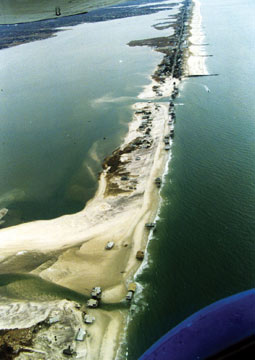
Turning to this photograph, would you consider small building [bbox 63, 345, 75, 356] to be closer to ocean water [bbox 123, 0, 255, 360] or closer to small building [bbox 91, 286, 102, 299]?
ocean water [bbox 123, 0, 255, 360]

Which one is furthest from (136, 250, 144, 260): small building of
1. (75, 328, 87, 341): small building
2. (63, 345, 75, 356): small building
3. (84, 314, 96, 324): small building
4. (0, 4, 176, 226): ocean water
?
(0, 4, 176, 226): ocean water

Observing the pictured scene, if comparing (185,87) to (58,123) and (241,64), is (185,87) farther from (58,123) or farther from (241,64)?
(58,123)

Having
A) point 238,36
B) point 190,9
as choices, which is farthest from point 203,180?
point 190,9

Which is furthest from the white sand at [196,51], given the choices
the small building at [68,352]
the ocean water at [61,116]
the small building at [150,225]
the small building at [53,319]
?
the small building at [68,352]

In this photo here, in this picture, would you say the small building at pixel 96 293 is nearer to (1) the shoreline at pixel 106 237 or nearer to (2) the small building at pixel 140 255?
(1) the shoreline at pixel 106 237

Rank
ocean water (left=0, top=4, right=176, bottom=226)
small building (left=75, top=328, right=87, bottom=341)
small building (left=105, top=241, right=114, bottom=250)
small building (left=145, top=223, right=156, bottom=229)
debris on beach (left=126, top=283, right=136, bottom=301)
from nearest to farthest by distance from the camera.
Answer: small building (left=75, top=328, right=87, bottom=341) < debris on beach (left=126, top=283, right=136, bottom=301) < small building (left=105, top=241, right=114, bottom=250) < small building (left=145, top=223, right=156, bottom=229) < ocean water (left=0, top=4, right=176, bottom=226)
